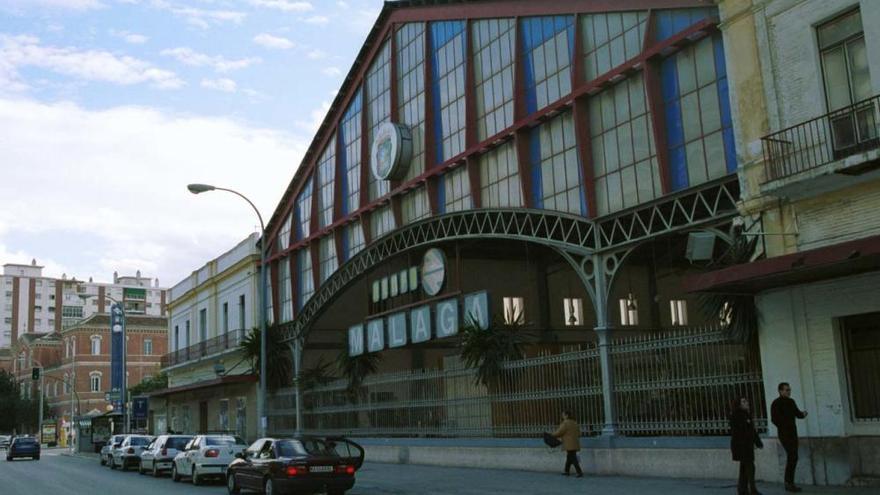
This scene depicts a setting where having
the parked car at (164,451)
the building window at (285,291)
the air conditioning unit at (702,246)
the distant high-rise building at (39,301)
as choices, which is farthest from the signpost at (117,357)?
the distant high-rise building at (39,301)

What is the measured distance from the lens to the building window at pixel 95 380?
9569 centimetres

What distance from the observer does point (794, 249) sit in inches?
600

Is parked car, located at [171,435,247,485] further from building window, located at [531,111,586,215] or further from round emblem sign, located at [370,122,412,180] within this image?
round emblem sign, located at [370,122,412,180]

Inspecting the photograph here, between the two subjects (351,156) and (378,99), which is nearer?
(378,99)

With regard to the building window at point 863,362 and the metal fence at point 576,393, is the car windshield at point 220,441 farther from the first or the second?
the building window at point 863,362

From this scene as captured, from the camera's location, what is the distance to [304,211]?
40.4m

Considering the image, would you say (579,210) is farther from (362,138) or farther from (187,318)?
(187,318)

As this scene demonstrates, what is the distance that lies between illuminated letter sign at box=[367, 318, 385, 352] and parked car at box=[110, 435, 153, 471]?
396 inches

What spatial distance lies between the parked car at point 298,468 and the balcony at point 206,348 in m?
26.1

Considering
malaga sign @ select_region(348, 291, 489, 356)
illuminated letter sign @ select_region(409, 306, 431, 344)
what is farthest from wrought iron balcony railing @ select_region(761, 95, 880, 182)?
illuminated letter sign @ select_region(409, 306, 431, 344)

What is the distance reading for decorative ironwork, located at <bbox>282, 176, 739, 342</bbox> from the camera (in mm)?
18031

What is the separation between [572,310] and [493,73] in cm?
1193

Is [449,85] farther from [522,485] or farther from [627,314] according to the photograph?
[522,485]

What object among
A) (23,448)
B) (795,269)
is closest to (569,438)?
(795,269)
